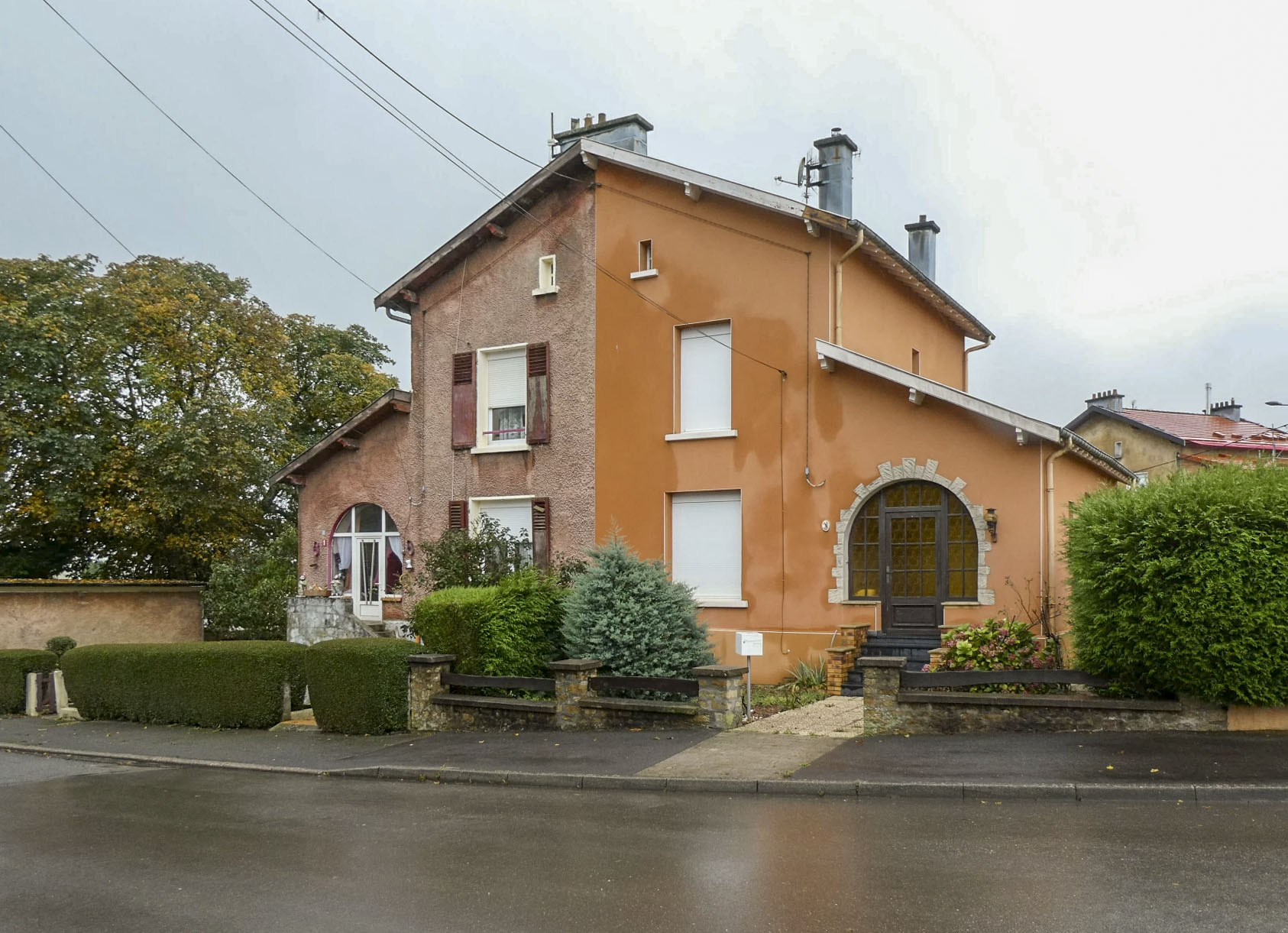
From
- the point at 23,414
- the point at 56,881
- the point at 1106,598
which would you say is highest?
the point at 23,414

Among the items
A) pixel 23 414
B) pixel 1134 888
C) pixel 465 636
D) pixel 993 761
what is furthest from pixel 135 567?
pixel 1134 888

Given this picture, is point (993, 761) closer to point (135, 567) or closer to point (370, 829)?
point (370, 829)

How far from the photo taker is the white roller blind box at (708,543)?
17703 mm

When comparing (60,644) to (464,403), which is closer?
(464,403)

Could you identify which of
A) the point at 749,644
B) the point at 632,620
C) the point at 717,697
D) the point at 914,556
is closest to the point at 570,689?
the point at 632,620

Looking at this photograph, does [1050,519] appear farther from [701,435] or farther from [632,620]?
[632,620]

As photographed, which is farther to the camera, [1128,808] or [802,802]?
[802,802]

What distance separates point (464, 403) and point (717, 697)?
32.8 feet

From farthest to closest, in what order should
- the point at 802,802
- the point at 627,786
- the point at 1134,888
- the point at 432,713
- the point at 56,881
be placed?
the point at 432,713 → the point at 627,786 → the point at 802,802 → the point at 56,881 → the point at 1134,888

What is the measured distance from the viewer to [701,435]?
17891mm

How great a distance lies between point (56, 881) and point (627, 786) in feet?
15.3

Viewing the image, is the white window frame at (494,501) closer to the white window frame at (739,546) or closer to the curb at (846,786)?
the white window frame at (739,546)

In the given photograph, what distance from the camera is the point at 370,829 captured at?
8703 millimetres

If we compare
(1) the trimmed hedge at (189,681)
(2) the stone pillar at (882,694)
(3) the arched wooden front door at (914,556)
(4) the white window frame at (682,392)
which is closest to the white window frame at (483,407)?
(4) the white window frame at (682,392)
